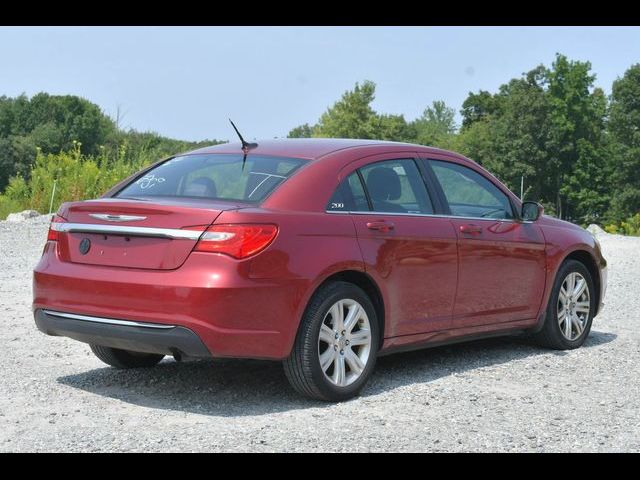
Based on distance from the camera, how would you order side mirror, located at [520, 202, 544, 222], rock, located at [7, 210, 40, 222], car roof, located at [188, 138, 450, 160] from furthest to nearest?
1. rock, located at [7, 210, 40, 222]
2. side mirror, located at [520, 202, 544, 222]
3. car roof, located at [188, 138, 450, 160]

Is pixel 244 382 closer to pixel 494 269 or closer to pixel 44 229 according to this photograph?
pixel 494 269

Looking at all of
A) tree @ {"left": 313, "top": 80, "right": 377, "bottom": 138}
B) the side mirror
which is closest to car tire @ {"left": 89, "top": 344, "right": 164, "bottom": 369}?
the side mirror

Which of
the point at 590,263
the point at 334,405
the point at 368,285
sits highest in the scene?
the point at 590,263

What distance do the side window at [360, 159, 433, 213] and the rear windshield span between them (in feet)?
1.94

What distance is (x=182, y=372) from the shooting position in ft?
24.5

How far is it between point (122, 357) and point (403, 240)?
2257mm

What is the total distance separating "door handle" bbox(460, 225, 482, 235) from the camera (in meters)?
7.52

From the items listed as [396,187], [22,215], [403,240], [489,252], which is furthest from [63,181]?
[403,240]

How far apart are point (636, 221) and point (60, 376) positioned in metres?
35.2

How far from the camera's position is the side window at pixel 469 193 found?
7.70 metres

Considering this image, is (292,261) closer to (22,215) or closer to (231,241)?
(231,241)

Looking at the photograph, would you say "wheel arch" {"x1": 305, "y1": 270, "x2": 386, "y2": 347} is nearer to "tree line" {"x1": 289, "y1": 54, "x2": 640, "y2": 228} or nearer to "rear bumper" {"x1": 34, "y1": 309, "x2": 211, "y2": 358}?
"rear bumper" {"x1": 34, "y1": 309, "x2": 211, "y2": 358}

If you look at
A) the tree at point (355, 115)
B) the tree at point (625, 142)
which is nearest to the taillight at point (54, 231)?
the tree at point (625, 142)

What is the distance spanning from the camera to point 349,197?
674cm
